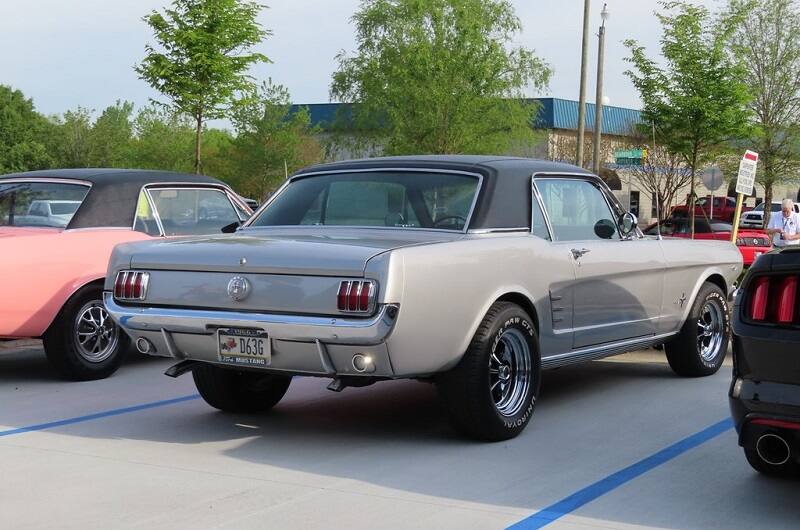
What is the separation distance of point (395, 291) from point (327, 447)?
3.86ft

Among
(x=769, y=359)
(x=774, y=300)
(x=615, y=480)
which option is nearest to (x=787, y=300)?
(x=774, y=300)

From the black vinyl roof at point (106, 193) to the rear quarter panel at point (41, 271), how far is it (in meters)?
0.20

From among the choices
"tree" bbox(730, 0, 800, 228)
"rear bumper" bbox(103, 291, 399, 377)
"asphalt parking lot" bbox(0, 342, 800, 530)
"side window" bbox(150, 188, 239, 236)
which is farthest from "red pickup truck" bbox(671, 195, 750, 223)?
"rear bumper" bbox(103, 291, 399, 377)

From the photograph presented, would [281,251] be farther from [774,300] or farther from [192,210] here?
[192,210]

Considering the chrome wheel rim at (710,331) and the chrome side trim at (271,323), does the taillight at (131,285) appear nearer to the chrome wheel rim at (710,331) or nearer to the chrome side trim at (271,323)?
the chrome side trim at (271,323)

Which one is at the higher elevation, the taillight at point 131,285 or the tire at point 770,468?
the taillight at point 131,285

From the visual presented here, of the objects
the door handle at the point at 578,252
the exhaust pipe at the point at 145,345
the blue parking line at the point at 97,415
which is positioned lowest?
the blue parking line at the point at 97,415

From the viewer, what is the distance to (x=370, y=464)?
5.91 meters

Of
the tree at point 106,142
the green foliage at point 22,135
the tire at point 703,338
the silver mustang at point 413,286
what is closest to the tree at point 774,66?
the tire at point 703,338

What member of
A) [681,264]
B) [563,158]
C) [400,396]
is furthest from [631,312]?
[563,158]

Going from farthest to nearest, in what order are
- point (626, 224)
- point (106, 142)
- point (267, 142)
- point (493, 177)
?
1. point (106, 142)
2. point (267, 142)
3. point (626, 224)
4. point (493, 177)

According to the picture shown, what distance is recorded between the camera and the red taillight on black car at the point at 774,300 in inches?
196

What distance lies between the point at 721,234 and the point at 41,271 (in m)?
15.8

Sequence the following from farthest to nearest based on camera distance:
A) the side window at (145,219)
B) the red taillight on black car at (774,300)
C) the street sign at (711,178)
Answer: the street sign at (711,178) → the side window at (145,219) → the red taillight on black car at (774,300)
